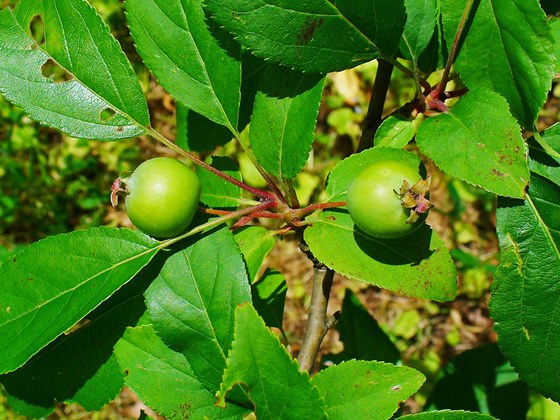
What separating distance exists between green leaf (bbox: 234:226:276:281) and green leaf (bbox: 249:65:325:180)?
17 cm

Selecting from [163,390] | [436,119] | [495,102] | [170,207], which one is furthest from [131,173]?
[495,102]

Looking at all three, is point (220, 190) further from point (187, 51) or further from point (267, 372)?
point (267, 372)

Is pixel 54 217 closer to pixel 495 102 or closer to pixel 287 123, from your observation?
pixel 287 123

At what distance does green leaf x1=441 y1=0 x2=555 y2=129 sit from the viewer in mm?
1155

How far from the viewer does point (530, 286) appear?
1.38 meters

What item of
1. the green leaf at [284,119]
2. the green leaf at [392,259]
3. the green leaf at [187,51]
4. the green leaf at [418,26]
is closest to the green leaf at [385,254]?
the green leaf at [392,259]

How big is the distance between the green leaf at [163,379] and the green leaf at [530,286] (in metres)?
0.63

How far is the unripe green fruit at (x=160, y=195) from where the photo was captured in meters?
1.21

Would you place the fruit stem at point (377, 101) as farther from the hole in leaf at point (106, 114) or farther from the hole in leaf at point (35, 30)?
the hole in leaf at point (35, 30)

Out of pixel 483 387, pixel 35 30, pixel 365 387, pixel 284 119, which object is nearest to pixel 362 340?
pixel 483 387

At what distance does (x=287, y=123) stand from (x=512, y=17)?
498 mm

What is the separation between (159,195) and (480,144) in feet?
2.07

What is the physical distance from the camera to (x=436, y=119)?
4.15ft

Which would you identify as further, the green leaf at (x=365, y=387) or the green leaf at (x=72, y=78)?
the green leaf at (x=72, y=78)
